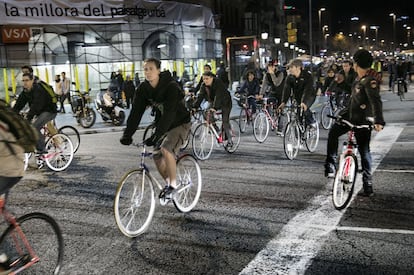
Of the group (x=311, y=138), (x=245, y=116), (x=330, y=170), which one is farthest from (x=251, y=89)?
(x=330, y=170)

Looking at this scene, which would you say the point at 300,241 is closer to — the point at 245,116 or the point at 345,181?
the point at 345,181

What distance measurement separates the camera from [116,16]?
67.4 ft

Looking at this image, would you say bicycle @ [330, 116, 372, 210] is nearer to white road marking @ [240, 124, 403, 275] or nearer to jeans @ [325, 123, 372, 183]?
white road marking @ [240, 124, 403, 275]

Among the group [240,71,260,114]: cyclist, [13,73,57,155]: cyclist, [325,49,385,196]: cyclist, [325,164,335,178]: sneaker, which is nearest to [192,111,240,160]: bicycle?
[13,73,57,155]: cyclist

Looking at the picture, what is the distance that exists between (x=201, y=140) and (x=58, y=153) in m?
2.80

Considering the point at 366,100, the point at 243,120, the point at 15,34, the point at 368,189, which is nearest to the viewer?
the point at 366,100

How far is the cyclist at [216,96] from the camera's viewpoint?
9852 millimetres

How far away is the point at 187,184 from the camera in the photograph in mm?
6402

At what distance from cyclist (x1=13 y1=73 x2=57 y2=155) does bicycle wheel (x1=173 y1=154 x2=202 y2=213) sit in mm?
3727

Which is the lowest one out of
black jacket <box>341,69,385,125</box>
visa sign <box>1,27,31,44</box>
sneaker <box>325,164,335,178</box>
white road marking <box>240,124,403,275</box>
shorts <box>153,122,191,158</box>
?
white road marking <box>240,124,403,275</box>

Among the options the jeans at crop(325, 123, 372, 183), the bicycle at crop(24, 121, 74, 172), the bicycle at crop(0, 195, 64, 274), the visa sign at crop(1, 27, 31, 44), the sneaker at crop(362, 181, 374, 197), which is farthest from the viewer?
the visa sign at crop(1, 27, 31, 44)

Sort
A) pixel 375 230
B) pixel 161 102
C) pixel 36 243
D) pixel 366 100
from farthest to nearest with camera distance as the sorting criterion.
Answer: pixel 366 100
pixel 161 102
pixel 375 230
pixel 36 243

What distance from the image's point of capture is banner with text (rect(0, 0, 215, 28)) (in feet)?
61.2

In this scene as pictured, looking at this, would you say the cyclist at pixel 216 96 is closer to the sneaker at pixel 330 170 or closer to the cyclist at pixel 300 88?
the cyclist at pixel 300 88
